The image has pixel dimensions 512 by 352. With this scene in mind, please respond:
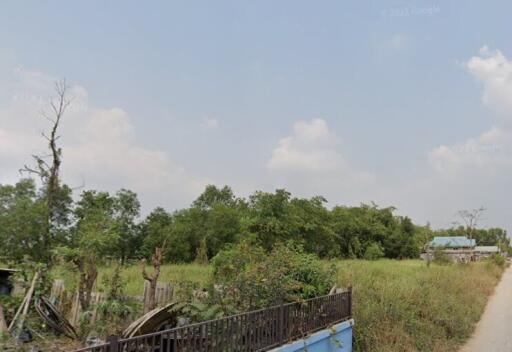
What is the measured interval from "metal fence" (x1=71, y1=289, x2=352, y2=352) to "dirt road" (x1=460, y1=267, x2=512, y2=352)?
13.9 feet

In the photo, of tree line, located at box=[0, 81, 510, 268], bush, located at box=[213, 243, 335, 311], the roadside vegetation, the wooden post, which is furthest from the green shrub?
the wooden post

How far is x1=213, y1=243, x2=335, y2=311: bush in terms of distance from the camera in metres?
4.38

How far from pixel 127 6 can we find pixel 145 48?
3.40 ft

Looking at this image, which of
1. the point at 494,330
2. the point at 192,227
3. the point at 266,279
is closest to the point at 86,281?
the point at 266,279

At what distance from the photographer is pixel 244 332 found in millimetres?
3621

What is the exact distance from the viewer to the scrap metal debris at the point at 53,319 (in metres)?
6.00

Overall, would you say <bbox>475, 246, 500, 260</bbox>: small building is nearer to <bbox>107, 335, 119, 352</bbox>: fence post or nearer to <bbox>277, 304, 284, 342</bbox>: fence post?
<bbox>277, 304, 284, 342</bbox>: fence post

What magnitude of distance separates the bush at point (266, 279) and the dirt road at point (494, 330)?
13.1 ft

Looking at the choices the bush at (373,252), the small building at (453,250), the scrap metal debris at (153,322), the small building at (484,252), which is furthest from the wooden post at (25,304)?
the small building at (484,252)

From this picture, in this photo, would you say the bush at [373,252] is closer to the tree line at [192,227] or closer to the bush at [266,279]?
the tree line at [192,227]

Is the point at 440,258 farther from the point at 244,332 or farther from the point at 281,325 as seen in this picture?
the point at 244,332

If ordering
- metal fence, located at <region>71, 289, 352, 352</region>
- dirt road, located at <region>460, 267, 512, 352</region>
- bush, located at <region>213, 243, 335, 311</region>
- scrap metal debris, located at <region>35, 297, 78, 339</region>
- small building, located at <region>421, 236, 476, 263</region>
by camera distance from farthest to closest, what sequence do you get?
small building, located at <region>421, 236, 476, 263</region>, dirt road, located at <region>460, 267, 512, 352</region>, scrap metal debris, located at <region>35, 297, 78, 339</region>, bush, located at <region>213, 243, 335, 311</region>, metal fence, located at <region>71, 289, 352, 352</region>

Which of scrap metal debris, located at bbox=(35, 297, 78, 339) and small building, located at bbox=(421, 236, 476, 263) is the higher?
small building, located at bbox=(421, 236, 476, 263)

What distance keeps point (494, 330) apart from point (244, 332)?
25.8 ft
